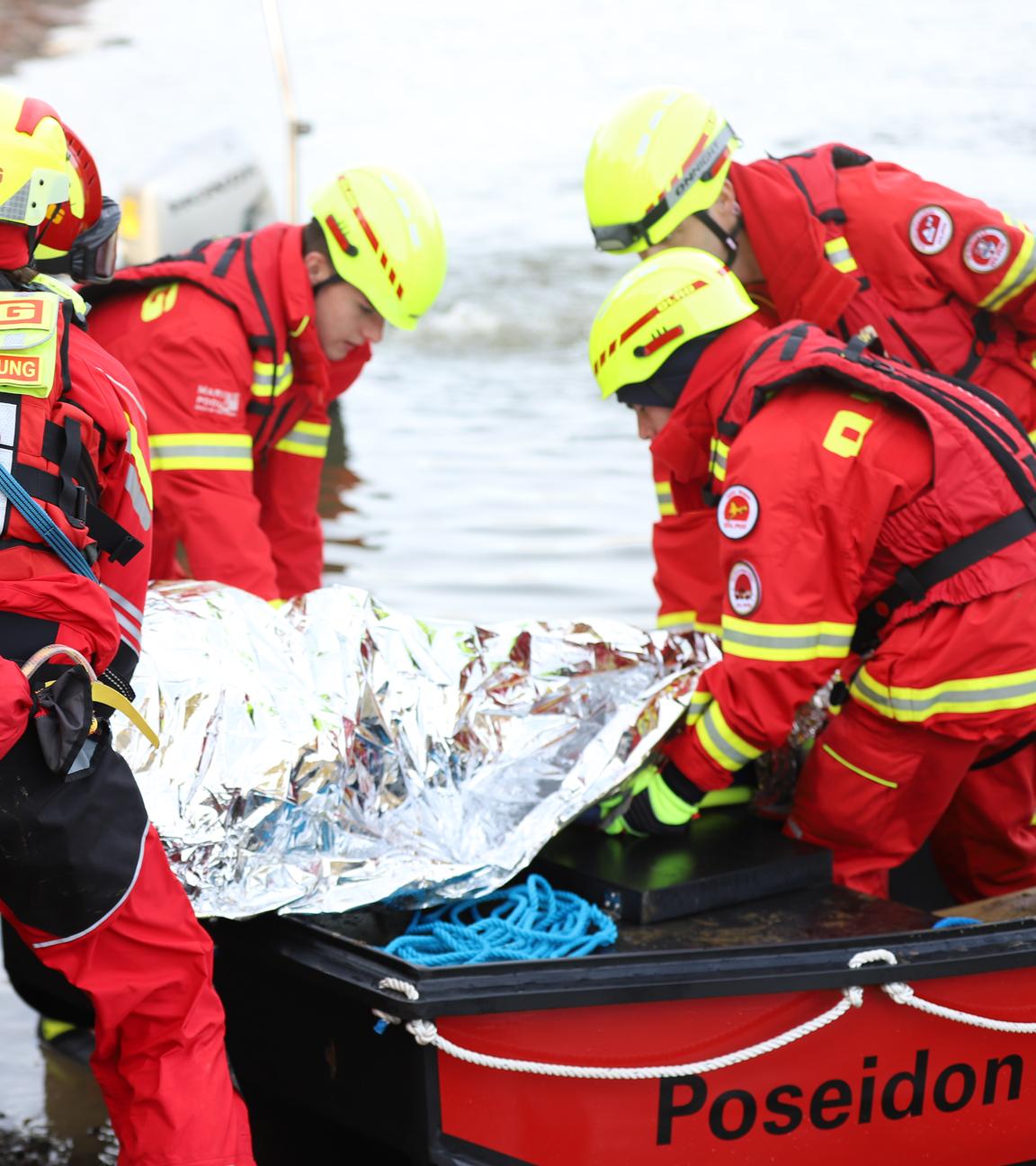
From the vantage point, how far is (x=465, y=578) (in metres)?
8.44

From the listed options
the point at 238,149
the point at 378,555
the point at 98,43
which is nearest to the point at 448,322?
the point at 98,43

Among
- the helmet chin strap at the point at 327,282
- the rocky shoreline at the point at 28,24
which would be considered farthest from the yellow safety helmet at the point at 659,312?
the rocky shoreline at the point at 28,24

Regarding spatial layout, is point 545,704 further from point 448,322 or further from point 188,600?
point 448,322

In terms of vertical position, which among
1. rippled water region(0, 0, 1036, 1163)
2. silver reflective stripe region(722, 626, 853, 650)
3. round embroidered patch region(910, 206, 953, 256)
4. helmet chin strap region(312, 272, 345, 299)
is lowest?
rippled water region(0, 0, 1036, 1163)

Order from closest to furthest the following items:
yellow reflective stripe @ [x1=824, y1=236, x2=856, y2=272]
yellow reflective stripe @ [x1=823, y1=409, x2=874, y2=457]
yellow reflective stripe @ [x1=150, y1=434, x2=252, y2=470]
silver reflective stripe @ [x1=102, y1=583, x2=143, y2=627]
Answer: silver reflective stripe @ [x1=102, y1=583, x2=143, y2=627] → yellow reflective stripe @ [x1=823, y1=409, x2=874, y2=457] → yellow reflective stripe @ [x1=150, y1=434, x2=252, y2=470] → yellow reflective stripe @ [x1=824, y1=236, x2=856, y2=272]

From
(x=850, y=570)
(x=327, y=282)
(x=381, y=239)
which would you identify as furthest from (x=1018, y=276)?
(x=327, y=282)

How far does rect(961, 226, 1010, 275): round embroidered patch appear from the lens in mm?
4582

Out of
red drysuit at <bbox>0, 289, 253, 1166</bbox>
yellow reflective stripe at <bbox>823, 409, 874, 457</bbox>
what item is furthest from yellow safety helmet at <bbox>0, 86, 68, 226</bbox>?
yellow reflective stripe at <bbox>823, 409, 874, 457</bbox>

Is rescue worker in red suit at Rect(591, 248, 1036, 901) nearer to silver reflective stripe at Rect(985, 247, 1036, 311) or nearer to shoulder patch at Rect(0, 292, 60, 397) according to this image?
silver reflective stripe at Rect(985, 247, 1036, 311)

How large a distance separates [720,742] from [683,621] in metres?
0.95

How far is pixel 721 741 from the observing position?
12.2ft

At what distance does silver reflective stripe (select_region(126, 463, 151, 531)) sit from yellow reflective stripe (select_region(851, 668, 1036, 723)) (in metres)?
1.64

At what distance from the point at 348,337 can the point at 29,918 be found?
2278mm

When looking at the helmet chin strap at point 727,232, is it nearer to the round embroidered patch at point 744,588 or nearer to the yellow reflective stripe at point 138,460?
the round embroidered patch at point 744,588
